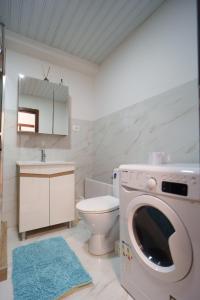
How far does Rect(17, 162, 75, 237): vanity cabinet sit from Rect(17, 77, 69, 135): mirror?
1.85 ft

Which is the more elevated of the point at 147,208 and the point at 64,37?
the point at 64,37

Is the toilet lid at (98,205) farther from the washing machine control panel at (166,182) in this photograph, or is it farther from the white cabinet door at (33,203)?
the white cabinet door at (33,203)

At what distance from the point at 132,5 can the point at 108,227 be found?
6.68 feet

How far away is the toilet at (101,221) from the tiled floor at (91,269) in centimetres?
8

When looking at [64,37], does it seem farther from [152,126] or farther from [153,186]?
[153,186]

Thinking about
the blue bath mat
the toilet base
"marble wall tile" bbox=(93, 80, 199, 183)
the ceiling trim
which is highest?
the ceiling trim

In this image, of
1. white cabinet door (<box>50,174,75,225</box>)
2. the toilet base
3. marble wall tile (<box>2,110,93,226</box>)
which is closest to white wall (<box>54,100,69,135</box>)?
marble wall tile (<box>2,110,93,226</box>)

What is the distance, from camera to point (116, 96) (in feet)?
7.13

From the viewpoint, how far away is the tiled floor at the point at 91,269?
1.06 meters

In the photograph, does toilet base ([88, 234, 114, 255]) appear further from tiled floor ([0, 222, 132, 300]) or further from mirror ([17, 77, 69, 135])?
mirror ([17, 77, 69, 135])

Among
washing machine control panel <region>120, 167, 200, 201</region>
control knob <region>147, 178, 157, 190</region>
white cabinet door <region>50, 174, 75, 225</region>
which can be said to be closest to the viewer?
washing machine control panel <region>120, 167, 200, 201</region>

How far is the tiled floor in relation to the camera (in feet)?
3.47

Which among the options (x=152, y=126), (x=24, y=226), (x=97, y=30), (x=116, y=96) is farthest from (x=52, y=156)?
(x=97, y=30)

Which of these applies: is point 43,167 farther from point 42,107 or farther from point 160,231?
point 160,231
